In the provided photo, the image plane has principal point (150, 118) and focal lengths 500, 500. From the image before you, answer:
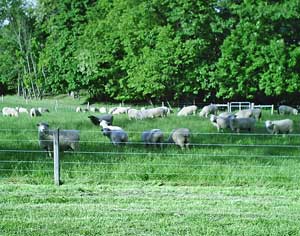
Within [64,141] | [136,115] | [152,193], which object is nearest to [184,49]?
[136,115]

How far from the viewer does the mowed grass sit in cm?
674

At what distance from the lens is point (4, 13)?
6134 cm

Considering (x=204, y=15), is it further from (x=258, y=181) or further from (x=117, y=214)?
(x=117, y=214)

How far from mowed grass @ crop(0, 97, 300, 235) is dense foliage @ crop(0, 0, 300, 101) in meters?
25.5

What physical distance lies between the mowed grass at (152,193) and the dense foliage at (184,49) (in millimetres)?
25461

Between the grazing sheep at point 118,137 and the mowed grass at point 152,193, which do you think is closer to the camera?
the mowed grass at point 152,193

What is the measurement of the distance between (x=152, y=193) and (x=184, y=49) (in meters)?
32.0

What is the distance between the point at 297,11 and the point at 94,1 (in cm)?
2238

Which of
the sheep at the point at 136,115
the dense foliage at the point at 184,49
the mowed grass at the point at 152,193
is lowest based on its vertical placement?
the mowed grass at the point at 152,193

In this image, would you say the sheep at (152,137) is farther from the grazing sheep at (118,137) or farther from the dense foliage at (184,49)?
the dense foliage at (184,49)

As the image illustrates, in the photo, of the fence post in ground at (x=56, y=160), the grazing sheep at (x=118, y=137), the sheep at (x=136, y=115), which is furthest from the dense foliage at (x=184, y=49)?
A: the fence post in ground at (x=56, y=160)

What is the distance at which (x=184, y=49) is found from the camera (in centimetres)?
4016

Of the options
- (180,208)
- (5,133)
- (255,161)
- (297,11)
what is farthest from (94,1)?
(180,208)

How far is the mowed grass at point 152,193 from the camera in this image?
6738mm
